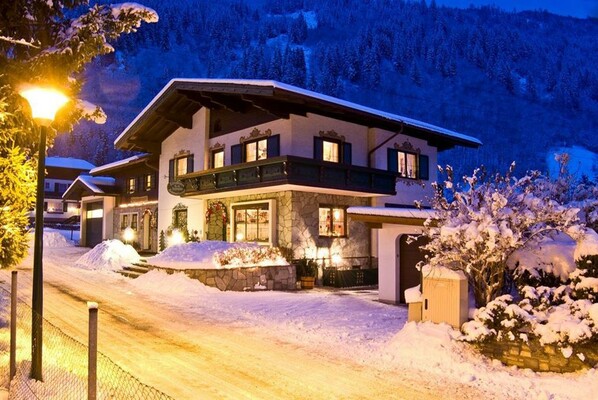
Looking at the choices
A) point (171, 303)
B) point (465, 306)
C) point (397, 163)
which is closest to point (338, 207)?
point (397, 163)

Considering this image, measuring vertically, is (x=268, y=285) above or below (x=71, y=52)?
below

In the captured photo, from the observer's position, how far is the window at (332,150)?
2205cm

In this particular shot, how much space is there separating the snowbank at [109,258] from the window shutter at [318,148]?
10.3m

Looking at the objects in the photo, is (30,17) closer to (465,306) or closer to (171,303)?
(171,303)

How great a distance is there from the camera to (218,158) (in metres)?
25.4

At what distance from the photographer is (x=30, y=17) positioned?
10.9 meters

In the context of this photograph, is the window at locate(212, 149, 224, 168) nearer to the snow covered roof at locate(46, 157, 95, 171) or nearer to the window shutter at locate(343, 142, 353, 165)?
the window shutter at locate(343, 142, 353, 165)

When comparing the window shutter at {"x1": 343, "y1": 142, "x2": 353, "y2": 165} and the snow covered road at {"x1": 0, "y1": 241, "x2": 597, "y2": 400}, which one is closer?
the snow covered road at {"x1": 0, "y1": 241, "x2": 597, "y2": 400}

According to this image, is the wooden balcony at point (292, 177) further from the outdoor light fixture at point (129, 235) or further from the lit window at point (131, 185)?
the lit window at point (131, 185)

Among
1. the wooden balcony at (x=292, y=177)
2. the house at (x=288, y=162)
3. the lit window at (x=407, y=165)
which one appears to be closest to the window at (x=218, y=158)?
the house at (x=288, y=162)

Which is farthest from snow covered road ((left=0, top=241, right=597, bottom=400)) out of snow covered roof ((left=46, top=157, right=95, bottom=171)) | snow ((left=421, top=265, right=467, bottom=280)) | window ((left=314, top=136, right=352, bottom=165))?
snow covered roof ((left=46, top=157, right=95, bottom=171))

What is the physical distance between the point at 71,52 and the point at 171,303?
25.9ft

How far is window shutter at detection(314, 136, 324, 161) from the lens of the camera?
72.0ft

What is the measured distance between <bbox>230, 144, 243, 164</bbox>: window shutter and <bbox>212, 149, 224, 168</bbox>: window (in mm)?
1113
